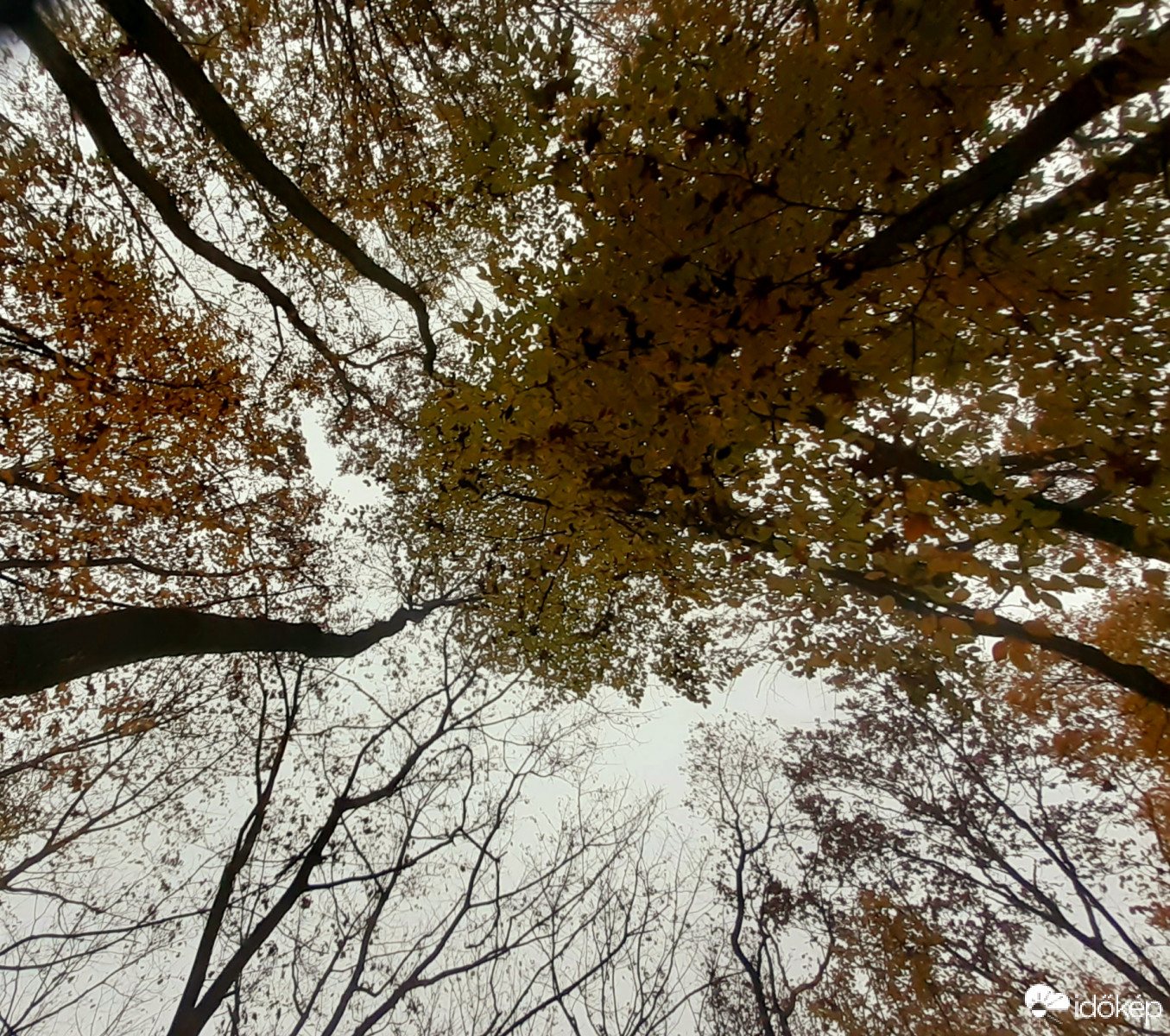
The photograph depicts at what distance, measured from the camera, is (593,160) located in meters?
2.96

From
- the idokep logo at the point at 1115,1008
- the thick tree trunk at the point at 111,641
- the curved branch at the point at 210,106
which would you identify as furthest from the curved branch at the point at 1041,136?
the idokep logo at the point at 1115,1008

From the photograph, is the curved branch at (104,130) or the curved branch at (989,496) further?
the curved branch at (104,130)

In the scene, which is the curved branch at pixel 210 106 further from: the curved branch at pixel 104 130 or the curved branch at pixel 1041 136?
the curved branch at pixel 1041 136

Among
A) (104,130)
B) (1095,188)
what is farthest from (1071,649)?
A: (104,130)

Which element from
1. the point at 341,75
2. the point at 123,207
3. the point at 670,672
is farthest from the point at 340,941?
the point at 341,75

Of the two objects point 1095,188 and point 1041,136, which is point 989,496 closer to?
point 1095,188

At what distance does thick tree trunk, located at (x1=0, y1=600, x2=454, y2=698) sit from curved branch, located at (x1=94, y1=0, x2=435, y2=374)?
309 centimetres

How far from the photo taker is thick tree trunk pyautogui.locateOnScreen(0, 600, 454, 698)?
2510 mm

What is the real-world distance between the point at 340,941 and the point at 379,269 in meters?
8.97

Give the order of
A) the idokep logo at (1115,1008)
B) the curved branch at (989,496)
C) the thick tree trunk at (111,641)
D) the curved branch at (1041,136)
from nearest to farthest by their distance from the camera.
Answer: the curved branch at (1041,136) < the thick tree trunk at (111,641) < the curved branch at (989,496) < the idokep logo at (1115,1008)

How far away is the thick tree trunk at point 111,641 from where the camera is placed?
251 centimetres

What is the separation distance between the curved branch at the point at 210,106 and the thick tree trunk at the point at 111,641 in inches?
122

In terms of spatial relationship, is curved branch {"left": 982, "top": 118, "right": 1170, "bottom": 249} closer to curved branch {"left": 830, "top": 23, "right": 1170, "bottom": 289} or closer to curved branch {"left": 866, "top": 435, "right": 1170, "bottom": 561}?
curved branch {"left": 830, "top": 23, "right": 1170, "bottom": 289}

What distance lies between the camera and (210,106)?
11.5 feet
